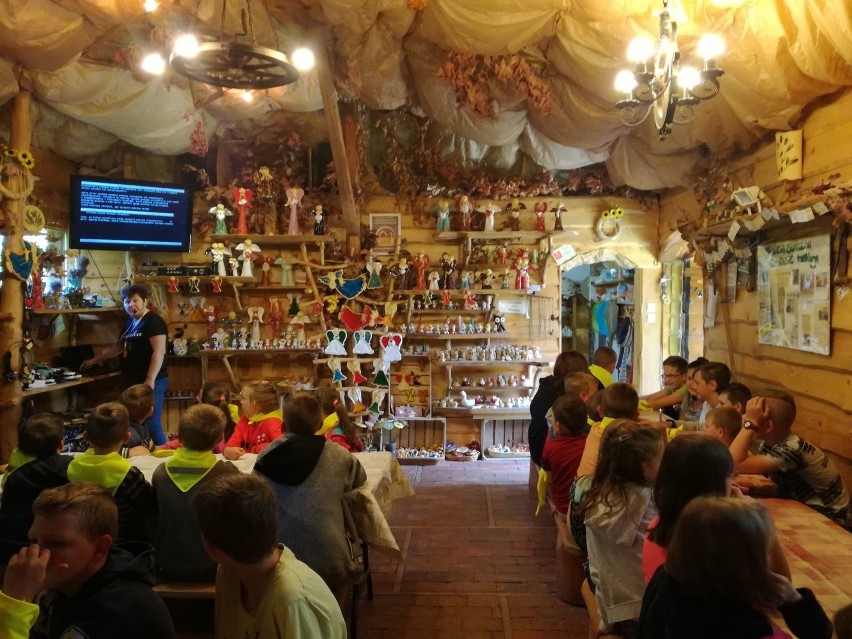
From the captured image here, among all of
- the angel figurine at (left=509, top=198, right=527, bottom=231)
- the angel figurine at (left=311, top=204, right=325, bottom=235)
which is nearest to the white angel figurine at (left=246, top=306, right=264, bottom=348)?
the angel figurine at (left=311, top=204, right=325, bottom=235)

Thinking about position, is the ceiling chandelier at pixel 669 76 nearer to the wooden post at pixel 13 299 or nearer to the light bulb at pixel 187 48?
the light bulb at pixel 187 48

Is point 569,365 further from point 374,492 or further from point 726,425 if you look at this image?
point 374,492

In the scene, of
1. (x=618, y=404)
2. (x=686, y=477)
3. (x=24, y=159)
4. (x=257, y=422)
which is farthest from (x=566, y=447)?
(x=24, y=159)

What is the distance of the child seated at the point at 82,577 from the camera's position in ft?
3.89

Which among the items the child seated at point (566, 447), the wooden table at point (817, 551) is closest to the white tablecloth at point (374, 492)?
the child seated at point (566, 447)

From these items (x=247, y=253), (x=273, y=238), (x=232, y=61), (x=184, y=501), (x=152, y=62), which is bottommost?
(x=184, y=501)

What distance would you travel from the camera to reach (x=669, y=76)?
225 centimetres

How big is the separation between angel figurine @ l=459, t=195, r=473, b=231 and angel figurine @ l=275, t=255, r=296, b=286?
1697 mm

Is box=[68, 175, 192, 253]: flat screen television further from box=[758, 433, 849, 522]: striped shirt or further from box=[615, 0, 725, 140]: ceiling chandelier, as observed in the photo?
box=[758, 433, 849, 522]: striped shirt

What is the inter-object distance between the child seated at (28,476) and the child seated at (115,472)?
0.08 m

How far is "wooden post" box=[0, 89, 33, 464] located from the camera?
377 centimetres

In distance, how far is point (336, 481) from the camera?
2135mm

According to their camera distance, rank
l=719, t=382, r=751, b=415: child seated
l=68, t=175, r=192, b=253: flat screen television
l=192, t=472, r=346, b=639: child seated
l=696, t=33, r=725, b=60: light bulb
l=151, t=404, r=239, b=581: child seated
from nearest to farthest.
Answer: l=192, t=472, r=346, b=639: child seated → l=151, t=404, r=239, b=581: child seated → l=696, t=33, r=725, b=60: light bulb → l=719, t=382, r=751, b=415: child seated → l=68, t=175, r=192, b=253: flat screen television

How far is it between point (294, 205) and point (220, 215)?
670 mm
